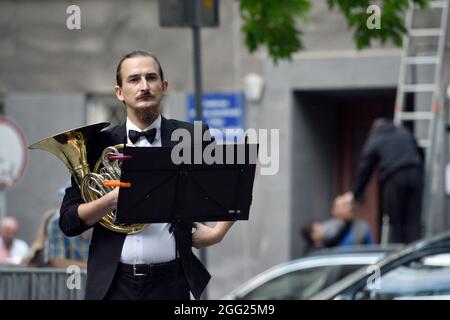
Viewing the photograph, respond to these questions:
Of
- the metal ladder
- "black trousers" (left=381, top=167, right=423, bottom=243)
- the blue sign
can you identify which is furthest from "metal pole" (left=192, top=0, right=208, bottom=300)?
the blue sign

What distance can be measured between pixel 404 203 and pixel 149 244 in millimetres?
8379

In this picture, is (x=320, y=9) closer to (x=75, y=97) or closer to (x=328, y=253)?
(x=75, y=97)

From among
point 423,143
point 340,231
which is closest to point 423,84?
point 423,143

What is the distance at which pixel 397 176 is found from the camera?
43.2 ft

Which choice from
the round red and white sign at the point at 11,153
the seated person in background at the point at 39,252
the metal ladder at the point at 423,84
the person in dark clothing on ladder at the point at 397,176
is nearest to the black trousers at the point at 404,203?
the person in dark clothing on ladder at the point at 397,176

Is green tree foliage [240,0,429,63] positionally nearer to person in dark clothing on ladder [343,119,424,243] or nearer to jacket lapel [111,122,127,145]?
person in dark clothing on ladder [343,119,424,243]

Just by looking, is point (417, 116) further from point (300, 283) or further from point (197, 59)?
point (197, 59)

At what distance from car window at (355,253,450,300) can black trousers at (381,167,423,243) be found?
5458mm

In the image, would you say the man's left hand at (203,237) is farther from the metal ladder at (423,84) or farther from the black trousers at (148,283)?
the metal ladder at (423,84)

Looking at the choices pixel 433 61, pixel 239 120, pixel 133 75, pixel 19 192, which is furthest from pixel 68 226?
pixel 19 192

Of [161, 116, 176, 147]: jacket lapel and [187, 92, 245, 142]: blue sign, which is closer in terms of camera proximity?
[161, 116, 176, 147]: jacket lapel

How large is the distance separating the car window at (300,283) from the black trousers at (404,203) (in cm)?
324

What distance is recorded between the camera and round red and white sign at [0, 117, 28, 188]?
13.0 m

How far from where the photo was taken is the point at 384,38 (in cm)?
1002
